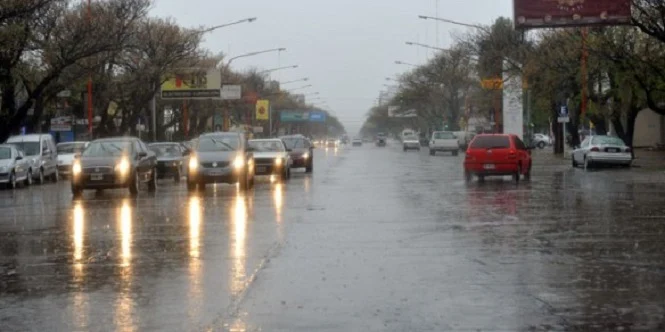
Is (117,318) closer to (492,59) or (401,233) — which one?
(401,233)

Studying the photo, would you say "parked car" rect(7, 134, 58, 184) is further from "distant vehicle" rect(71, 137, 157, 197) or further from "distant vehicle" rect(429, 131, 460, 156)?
"distant vehicle" rect(429, 131, 460, 156)

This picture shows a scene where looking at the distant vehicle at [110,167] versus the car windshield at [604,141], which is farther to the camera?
the car windshield at [604,141]

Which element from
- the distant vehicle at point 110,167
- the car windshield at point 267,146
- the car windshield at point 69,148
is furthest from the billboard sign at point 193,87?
the distant vehicle at point 110,167

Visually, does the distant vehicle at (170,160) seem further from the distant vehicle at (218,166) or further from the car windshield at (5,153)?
the distant vehicle at (218,166)

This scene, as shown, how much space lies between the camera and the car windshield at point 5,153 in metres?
34.7

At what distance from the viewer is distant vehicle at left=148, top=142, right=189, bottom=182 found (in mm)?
39656

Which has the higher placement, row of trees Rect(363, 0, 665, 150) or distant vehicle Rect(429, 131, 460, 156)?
row of trees Rect(363, 0, 665, 150)

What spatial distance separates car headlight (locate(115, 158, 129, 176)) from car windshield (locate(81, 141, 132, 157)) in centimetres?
40

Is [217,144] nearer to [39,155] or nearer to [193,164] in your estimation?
[193,164]

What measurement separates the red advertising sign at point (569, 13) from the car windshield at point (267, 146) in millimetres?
9536

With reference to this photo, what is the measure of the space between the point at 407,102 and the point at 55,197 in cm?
9576

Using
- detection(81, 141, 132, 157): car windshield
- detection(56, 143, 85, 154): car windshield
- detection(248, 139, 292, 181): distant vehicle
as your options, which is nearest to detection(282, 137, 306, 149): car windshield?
detection(248, 139, 292, 181): distant vehicle

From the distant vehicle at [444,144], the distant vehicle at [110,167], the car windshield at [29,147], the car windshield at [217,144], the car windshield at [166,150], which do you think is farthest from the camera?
the distant vehicle at [444,144]

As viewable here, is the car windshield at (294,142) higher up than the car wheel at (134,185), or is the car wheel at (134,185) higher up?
the car windshield at (294,142)
